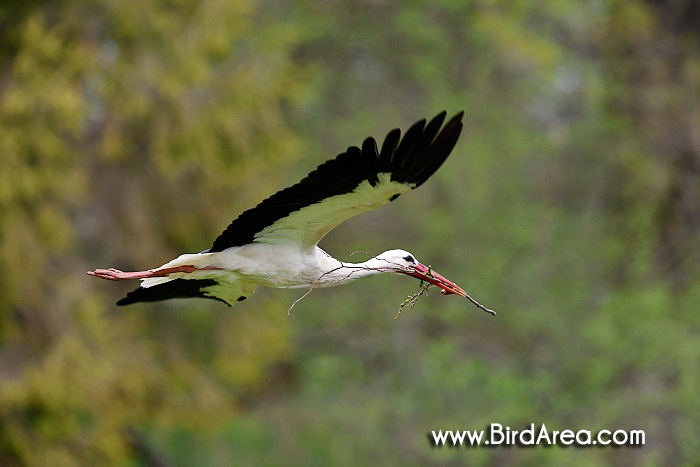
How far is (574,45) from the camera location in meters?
21.9

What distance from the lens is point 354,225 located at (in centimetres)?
2158

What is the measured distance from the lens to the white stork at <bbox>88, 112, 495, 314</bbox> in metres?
5.77

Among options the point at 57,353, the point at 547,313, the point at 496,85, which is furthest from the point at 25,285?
the point at 496,85

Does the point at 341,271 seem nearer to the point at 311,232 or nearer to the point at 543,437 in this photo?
the point at 311,232

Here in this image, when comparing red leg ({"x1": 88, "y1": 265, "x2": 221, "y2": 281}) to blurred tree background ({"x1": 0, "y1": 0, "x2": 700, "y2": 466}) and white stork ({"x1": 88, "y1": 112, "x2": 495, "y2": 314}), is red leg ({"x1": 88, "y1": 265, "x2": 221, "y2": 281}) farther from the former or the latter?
blurred tree background ({"x1": 0, "y1": 0, "x2": 700, "y2": 466})

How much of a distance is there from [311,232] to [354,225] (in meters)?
15.3

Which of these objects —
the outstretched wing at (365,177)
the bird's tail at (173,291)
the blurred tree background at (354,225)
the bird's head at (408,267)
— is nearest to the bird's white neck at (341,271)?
the bird's head at (408,267)

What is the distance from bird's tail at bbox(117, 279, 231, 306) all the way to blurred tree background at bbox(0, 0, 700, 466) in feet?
23.6

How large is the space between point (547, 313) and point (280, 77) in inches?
225

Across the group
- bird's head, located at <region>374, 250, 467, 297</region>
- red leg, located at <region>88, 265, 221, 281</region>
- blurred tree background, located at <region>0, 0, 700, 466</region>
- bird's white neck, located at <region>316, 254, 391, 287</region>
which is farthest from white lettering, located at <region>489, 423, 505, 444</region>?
red leg, located at <region>88, 265, 221, 281</region>

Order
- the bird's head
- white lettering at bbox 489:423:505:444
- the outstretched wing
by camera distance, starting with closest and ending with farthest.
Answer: the outstretched wing → the bird's head → white lettering at bbox 489:423:505:444

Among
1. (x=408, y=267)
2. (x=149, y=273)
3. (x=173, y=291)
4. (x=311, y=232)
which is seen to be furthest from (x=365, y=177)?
(x=173, y=291)

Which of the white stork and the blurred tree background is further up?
the blurred tree background

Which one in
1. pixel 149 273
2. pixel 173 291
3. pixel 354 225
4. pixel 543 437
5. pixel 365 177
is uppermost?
pixel 354 225
